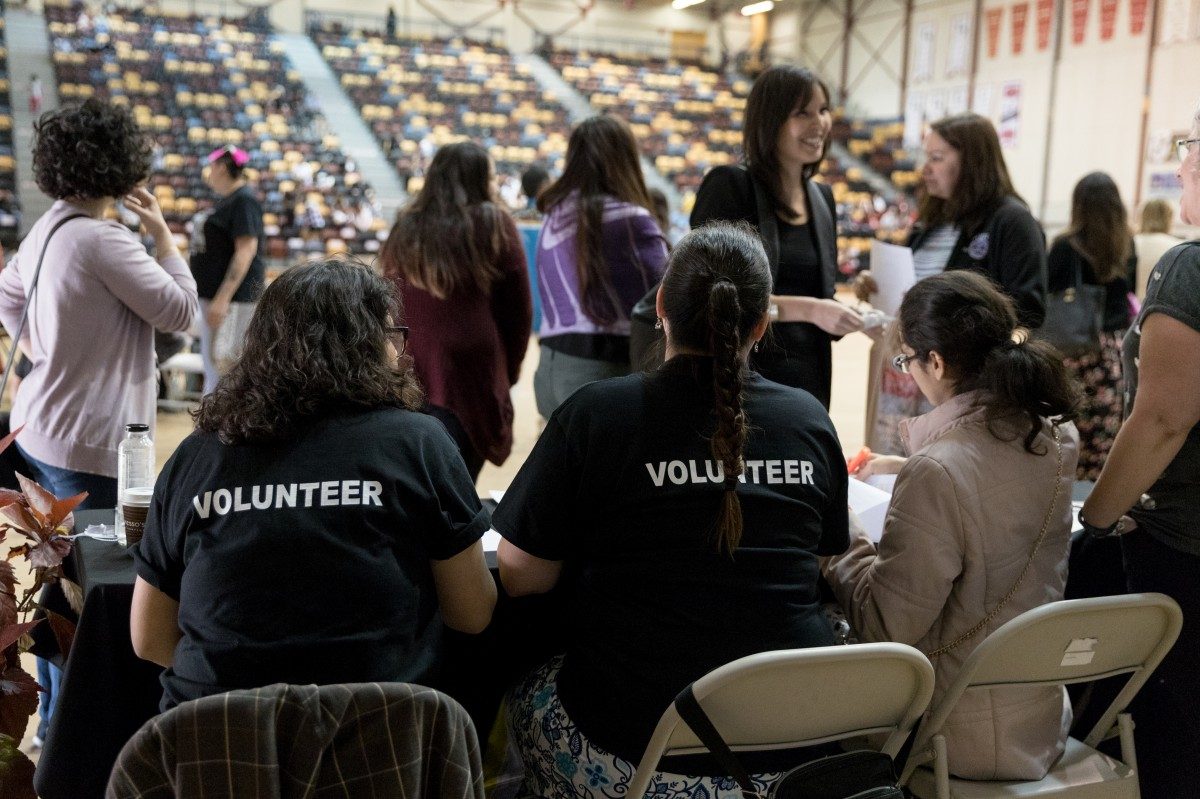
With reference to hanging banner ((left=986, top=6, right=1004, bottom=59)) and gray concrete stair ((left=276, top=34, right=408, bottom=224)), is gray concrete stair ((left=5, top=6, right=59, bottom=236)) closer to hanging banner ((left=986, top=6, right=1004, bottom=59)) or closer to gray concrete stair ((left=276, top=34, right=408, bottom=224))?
gray concrete stair ((left=276, top=34, right=408, bottom=224))

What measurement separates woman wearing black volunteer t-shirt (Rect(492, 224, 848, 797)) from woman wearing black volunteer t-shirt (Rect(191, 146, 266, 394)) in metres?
3.40

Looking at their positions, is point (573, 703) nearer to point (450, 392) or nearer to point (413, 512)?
point (413, 512)

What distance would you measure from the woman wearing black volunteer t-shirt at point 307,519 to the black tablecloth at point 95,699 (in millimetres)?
157

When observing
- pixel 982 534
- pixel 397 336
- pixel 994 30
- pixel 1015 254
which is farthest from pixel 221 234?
pixel 994 30

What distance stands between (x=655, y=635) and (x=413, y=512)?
1.21 ft

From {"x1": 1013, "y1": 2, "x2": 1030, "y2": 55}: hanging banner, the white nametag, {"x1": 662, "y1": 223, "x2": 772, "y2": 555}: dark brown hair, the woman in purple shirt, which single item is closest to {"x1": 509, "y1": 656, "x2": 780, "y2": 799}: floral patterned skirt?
{"x1": 662, "y1": 223, "x2": 772, "y2": 555}: dark brown hair

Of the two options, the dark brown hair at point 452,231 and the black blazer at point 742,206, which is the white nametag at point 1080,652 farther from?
the dark brown hair at point 452,231

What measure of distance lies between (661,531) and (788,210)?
129 cm

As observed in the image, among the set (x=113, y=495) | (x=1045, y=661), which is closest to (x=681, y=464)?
(x=1045, y=661)

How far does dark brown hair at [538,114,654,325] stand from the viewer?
9.57 ft

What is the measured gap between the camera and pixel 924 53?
16.7m

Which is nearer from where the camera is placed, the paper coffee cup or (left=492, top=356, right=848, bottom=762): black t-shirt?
(left=492, top=356, right=848, bottom=762): black t-shirt

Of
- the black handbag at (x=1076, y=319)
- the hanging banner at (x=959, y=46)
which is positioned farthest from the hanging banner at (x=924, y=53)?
the black handbag at (x=1076, y=319)

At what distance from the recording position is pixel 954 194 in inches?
117
